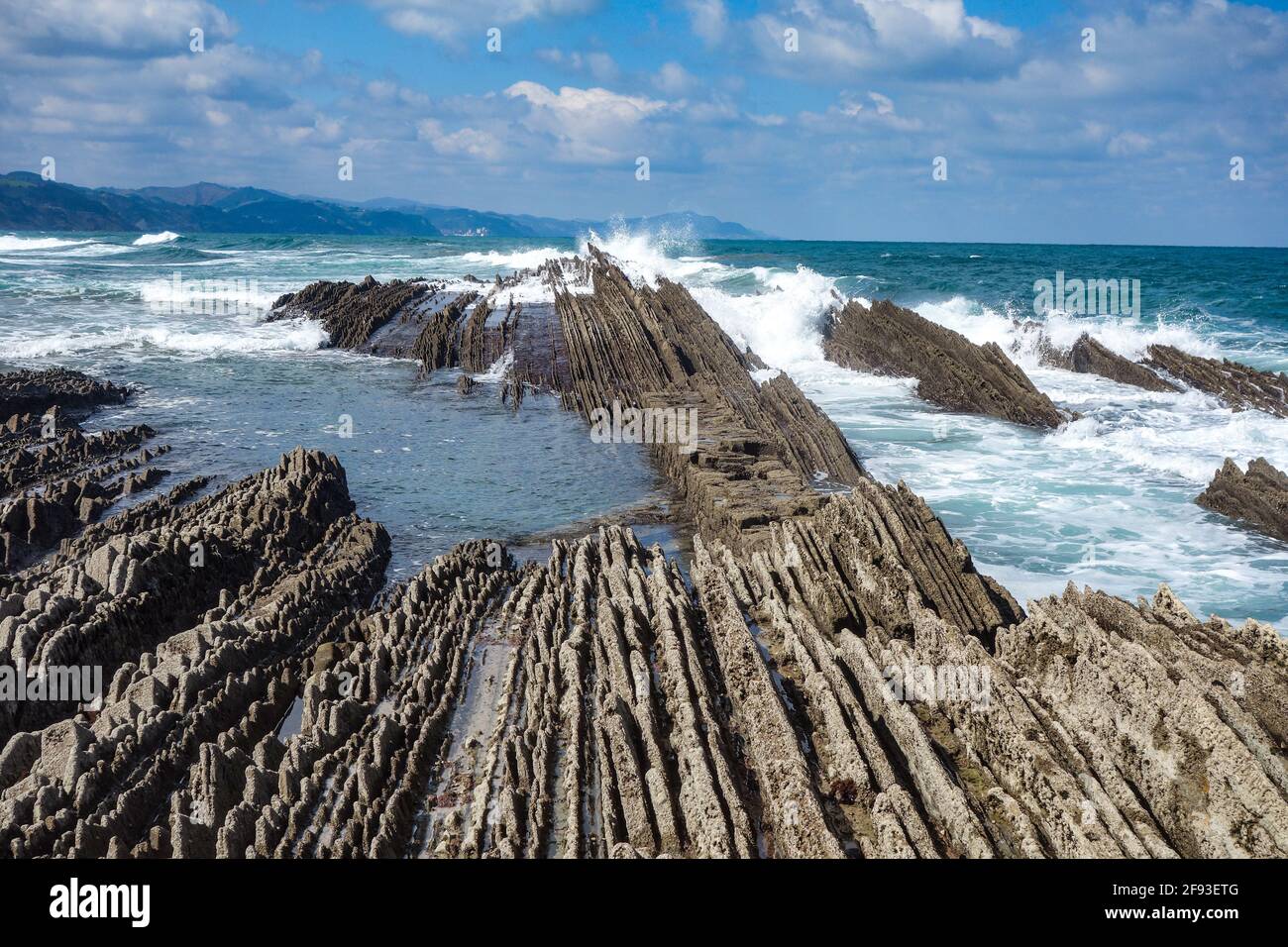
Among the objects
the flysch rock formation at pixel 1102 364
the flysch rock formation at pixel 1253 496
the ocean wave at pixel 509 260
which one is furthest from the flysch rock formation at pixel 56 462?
the ocean wave at pixel 509 260

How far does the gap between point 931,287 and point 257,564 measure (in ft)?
185

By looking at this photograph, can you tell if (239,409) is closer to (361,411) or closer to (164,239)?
(361,411)

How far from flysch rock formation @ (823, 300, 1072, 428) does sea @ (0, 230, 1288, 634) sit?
58 cm

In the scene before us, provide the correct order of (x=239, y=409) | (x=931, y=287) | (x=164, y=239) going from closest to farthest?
(x=239, y=409), (x=931, y=287), (x=164, y=239)

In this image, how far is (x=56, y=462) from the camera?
16500mm

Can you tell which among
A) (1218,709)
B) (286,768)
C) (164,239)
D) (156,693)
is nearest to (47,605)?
(156,693)

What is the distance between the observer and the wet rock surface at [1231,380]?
23.1m

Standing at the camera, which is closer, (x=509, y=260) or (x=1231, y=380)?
(x=1231, y=380)

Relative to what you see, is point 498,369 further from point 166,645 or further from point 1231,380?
point 166,645

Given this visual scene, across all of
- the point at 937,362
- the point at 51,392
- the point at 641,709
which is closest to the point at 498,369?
the point at 51,392

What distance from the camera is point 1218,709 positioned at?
6043mm

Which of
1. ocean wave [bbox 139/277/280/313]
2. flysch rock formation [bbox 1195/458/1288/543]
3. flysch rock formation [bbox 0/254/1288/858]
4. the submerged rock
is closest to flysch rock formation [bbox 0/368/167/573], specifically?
the submerged rock

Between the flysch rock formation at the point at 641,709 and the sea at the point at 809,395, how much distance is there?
3045 mm

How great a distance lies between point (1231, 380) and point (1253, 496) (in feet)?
38.5
